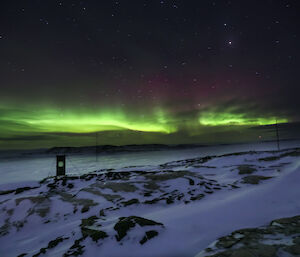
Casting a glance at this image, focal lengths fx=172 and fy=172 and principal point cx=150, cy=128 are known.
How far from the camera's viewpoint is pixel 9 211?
711 cm

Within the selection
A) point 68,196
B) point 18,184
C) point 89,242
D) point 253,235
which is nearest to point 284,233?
point 253,235

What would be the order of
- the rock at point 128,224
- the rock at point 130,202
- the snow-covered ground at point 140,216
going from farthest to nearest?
the rock at point 130,202, the rock at point 128,224, the snow-covered ground at point 140,216

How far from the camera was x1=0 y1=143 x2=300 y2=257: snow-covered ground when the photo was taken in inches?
133

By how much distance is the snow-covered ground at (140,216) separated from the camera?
11.1ft

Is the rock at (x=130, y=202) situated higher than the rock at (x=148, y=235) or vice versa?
the rock at (x=148, y=235)

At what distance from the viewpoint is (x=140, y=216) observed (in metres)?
5.17

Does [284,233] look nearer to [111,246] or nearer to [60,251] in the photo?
[111,246]

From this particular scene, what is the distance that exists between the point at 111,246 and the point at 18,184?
13.4 meters

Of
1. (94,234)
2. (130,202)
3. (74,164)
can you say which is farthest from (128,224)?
(74,164)

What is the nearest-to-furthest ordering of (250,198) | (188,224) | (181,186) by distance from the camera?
(188,224)
(250,198)
(181,186)

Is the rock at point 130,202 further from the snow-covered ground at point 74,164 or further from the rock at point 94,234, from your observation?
the snow-covered ground at point 74,164

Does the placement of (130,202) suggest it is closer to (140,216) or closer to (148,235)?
(140,216)

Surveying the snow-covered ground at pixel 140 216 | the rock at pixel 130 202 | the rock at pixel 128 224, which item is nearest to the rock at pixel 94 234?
the snow-covered ground at pixel 140 216

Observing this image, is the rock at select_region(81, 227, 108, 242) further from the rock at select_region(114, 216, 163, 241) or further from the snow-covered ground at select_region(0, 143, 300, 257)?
the rock at select_region(114, 216, 163, 241)
